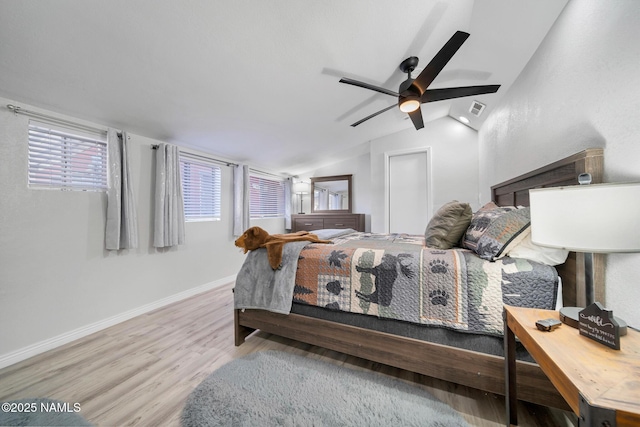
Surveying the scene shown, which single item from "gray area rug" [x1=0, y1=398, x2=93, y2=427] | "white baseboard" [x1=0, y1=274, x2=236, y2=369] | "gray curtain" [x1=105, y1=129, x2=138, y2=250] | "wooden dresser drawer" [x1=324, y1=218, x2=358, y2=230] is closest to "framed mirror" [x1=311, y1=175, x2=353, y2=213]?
"wooden dresser drawer" [x1=324, y1=218, x2=358, y2=230]

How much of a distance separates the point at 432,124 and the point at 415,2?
100.0 inches

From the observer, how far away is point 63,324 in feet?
6.33

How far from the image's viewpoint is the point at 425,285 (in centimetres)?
133

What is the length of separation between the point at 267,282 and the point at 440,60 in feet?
7.11

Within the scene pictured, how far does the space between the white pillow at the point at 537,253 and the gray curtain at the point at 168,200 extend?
10.5 ft

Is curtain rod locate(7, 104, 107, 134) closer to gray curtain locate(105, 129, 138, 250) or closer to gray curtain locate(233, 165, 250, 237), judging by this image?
gray curtain locate(105, 129, 138, 250)

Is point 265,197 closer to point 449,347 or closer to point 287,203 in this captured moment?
point 287,203

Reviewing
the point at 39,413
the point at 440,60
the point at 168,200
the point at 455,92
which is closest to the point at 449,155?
the point at 455,92

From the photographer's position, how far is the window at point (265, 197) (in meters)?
4.27

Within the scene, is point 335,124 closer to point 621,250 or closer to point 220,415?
point 621,250

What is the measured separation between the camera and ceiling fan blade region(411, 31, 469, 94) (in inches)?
57.8

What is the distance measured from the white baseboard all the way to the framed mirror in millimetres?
2885

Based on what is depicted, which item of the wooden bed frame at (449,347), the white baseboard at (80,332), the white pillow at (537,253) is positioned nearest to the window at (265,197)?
the white baseboard at (80,332)

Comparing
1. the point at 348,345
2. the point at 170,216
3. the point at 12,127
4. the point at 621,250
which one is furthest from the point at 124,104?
the point at 621,250
